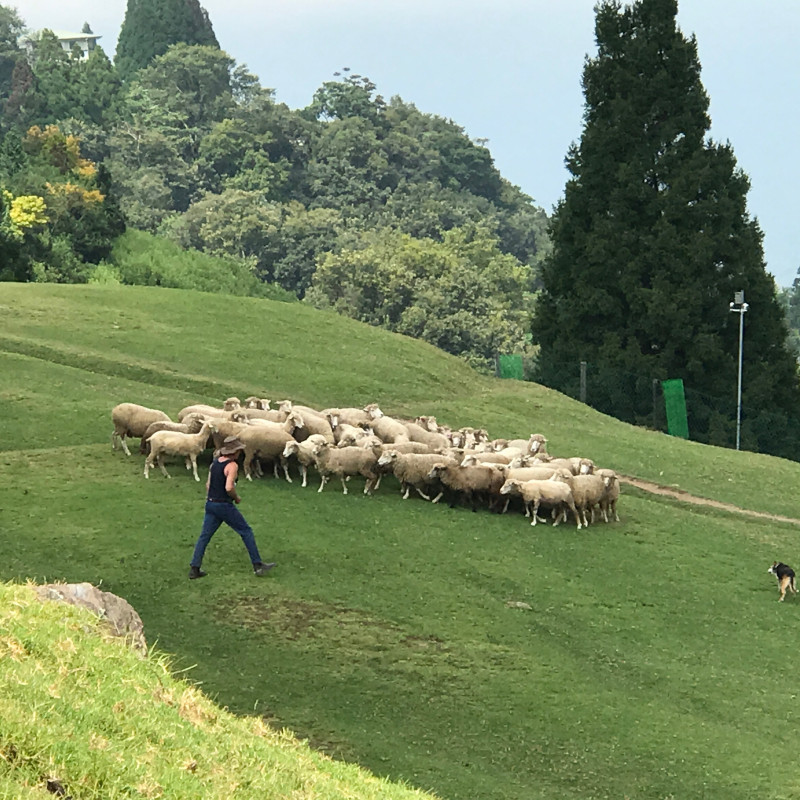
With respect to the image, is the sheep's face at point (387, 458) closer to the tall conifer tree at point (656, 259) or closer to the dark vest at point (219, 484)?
the dark vest at point (219, 484)

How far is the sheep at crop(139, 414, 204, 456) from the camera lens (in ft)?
79.9

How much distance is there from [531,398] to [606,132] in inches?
696

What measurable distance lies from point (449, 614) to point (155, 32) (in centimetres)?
13533

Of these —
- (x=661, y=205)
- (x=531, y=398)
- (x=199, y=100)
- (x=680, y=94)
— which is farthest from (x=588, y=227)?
(x=199, y=100)

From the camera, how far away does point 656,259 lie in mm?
51594

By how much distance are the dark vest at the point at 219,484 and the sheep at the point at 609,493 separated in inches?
350

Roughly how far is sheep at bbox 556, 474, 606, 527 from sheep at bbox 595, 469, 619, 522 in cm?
10

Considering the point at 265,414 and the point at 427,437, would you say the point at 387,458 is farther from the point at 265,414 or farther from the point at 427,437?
the point at 265,414

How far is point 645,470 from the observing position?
3250 centimetres

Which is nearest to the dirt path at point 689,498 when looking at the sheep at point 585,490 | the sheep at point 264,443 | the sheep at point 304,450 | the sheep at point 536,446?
the sheep at point 536,446

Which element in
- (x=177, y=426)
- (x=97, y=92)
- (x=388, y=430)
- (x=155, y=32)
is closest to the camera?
(x=177, y=426)

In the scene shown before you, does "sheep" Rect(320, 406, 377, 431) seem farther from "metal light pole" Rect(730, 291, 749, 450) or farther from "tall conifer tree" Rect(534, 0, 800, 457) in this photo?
"metal light pole" Rect(730, 291, 749, 450)

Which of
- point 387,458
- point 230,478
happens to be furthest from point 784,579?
point 230,478

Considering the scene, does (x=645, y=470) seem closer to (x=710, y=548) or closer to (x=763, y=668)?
(x=710, y=548)
